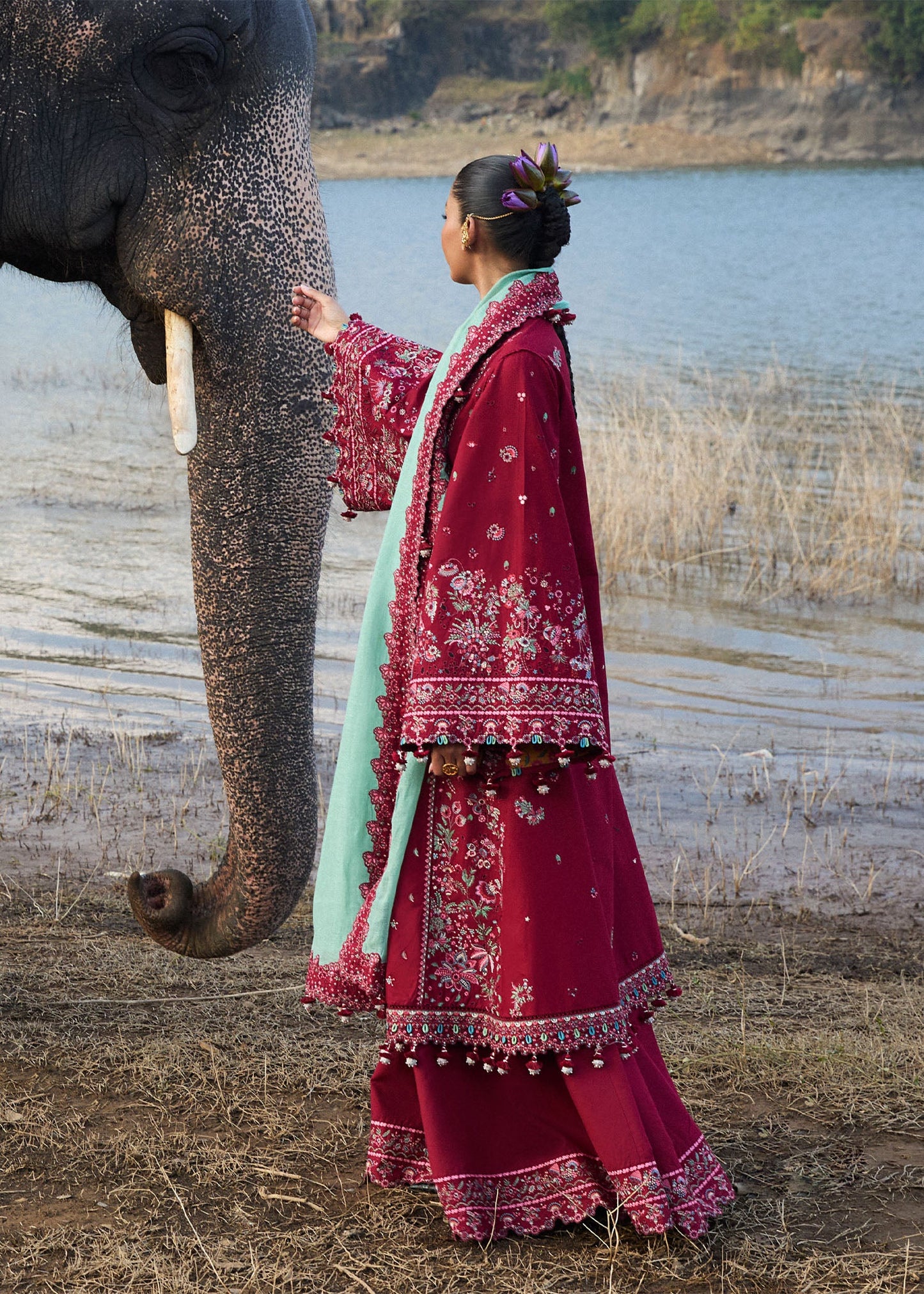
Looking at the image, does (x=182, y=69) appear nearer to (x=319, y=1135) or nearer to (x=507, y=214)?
(x=507, y=214)

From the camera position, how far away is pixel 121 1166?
10.5ft

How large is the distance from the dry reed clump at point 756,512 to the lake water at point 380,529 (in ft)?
1.66

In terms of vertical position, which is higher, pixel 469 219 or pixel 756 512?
pixel 469 219

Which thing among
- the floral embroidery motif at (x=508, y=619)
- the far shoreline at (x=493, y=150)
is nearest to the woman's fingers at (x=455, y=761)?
the floral embroidery motif at (x=508, y=619)

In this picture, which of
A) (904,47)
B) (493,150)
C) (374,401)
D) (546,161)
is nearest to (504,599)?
(374,401)

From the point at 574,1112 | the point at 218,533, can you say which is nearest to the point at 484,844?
the point at 574,1112

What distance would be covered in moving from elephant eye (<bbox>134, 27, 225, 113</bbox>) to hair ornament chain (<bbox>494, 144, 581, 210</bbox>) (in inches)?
27.3

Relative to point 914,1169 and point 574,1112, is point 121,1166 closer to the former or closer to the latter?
point 574,1112

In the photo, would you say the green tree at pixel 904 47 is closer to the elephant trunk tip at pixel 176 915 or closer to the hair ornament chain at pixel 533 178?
the hair ornament chain at pixel 533 178

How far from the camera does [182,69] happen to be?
123 inches

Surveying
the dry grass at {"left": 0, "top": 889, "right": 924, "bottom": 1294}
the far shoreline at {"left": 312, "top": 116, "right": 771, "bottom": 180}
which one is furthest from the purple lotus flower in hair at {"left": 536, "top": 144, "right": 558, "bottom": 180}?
the far shoreline at {"left": 312, "top": 116, "right": 771, "bottom": 180}

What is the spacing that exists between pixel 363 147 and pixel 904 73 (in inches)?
881

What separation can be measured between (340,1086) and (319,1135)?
0.70 ft

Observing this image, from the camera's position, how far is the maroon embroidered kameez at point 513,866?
2.75 meters
